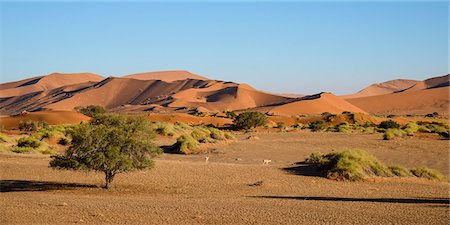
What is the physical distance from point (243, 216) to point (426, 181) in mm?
11590

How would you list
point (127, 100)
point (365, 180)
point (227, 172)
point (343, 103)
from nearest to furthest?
1. point (365, 180)
2. point (227, 172)
3. point (343, 103)
4. point (127, 100)

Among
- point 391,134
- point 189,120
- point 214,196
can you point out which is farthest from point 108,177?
point 189,120

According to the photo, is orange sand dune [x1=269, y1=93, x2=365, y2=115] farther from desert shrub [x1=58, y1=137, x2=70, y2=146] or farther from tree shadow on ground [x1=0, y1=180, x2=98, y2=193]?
tree shadow on ground [x1=0, y1=180, x2=98, y2=193]

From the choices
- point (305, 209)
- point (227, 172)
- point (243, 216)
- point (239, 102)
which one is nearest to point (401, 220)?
point (305, 209)

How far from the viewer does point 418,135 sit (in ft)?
146

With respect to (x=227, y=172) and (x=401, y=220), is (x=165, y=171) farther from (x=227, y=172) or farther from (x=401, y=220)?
(x=401, y=220)

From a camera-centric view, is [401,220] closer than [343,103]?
Yes

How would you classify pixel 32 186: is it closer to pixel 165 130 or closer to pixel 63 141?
pixel 63 141

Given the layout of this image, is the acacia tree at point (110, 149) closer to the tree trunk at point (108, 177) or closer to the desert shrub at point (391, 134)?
the tree trunk at point (108, 177)

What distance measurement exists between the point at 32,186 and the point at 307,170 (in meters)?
11.0

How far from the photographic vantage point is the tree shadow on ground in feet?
58.9

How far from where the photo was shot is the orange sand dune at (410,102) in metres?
115

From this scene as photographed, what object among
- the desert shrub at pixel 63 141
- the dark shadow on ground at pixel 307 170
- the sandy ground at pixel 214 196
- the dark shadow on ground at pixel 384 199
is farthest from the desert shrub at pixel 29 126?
the dark shadow on ground at pixel 384 199

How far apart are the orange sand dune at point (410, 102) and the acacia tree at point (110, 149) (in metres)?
100
